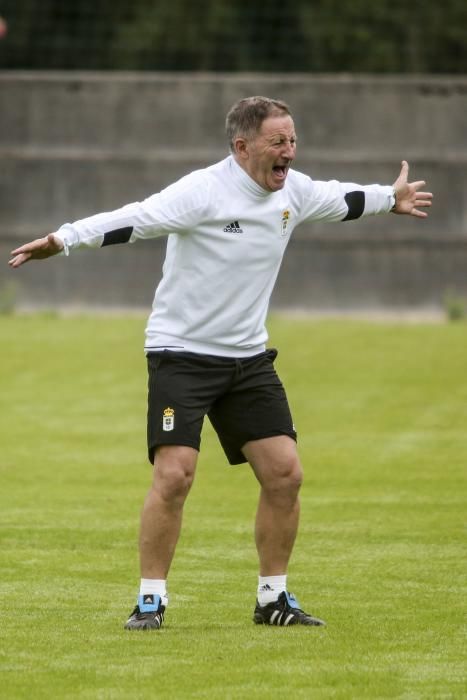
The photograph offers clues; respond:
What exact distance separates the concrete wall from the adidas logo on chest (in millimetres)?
16199

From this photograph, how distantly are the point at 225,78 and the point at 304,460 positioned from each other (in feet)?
37.9

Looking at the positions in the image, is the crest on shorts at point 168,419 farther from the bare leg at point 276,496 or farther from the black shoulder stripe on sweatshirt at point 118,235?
the black shoulder stripe on sweatshirt at point 118,235

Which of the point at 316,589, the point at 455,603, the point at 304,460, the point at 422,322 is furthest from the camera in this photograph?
the point at 422,322

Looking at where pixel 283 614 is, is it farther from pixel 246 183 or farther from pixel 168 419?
pixel 246 183

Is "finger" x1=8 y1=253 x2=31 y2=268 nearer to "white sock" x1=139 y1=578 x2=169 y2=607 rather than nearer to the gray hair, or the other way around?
the gray hair

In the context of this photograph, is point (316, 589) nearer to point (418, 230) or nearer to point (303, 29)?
point (418, 230)

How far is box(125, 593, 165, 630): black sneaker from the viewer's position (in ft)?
21.3

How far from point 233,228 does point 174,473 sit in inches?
39.2

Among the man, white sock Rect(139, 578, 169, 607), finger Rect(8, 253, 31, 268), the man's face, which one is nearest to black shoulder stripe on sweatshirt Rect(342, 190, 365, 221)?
the man

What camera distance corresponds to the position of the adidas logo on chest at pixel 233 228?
6594mm

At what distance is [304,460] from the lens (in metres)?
12.7

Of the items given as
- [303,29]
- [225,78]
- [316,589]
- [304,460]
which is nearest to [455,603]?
[316,589]

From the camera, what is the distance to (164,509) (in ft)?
21.6

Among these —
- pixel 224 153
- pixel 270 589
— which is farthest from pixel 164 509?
pixel 224 153
